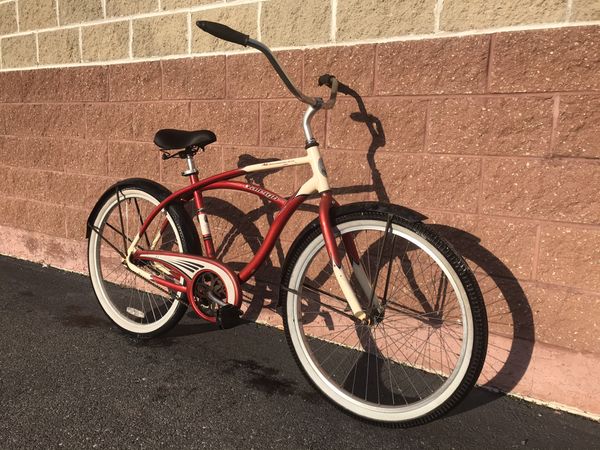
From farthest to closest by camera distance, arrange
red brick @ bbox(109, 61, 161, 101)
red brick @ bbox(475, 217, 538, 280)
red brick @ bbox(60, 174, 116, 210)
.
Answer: red brick @ bbox(60, 174, 116, 210), red brick @ bbox(109, 61, 161, 101), red brick @ bbox(475, 217, 538, 280)

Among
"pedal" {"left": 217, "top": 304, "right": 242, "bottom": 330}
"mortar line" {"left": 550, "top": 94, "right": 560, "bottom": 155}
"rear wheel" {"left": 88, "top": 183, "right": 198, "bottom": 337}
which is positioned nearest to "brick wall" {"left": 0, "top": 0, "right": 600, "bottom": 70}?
"mortar line" {"left": 550, "top": 94, "right": 560, "bottom": 155}

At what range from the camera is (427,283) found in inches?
92.4

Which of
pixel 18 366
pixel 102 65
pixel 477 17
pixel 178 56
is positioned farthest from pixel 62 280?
pixel 477 17

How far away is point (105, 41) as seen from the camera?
3.22 meters

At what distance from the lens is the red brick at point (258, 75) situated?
2.52 m

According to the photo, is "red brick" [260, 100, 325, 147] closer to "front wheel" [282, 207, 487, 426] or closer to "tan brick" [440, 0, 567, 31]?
"front wheel" [282, 207, 487, 426]

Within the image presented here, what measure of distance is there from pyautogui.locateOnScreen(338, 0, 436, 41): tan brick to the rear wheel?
129 centimetres

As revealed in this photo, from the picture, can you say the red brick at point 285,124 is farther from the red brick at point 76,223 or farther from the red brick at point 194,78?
the red brick at point 76,223

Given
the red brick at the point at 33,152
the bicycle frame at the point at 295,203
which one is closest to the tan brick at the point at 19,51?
the red brick at the point at 33,152

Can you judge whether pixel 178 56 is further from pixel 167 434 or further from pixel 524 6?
pixel 167 434

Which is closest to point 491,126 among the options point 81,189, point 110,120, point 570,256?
point 570,256

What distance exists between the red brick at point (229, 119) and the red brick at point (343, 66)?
15.3 inches

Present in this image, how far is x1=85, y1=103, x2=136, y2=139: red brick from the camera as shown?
3205 millimetres

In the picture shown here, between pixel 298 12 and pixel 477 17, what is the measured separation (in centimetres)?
91
